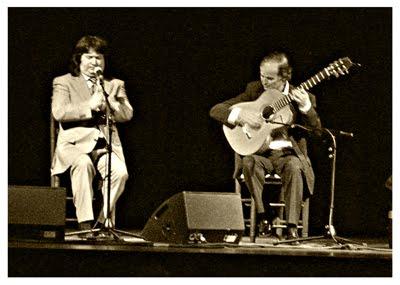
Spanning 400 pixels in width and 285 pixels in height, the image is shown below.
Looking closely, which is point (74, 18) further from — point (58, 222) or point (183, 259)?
point (183, 259)

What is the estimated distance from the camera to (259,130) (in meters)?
5.43

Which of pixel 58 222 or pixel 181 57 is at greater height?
pixel 181 57

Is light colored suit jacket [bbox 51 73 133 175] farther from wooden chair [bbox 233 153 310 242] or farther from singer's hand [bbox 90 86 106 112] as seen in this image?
wooden chair [bbox 233 153 310 242]

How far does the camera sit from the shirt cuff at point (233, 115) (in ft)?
18.1

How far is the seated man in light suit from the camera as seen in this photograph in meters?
5.19

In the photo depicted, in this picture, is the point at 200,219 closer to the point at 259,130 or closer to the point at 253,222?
the point at 253,222

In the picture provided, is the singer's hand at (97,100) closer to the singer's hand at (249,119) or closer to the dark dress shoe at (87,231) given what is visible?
the dark dress shoe at (87,231)

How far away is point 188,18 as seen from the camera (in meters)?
6.36

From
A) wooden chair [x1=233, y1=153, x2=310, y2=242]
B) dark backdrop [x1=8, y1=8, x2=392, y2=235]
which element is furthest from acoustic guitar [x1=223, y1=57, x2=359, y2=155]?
dark backdrop [x1=8, y1=8, x2=392, y2=235]

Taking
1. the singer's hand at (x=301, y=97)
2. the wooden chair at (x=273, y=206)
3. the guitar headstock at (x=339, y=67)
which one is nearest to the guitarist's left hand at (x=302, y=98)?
the singer's hand at (x=301, y=97)

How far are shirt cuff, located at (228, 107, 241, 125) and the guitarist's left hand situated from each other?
19.6 inches

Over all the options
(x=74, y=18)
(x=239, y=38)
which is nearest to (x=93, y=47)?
(x=74, y=18)

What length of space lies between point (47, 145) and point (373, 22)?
8.62 ft

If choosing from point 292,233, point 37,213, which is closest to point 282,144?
point 292,233
